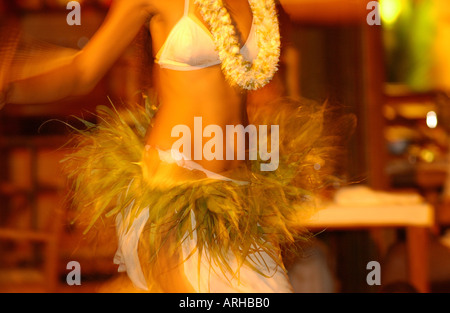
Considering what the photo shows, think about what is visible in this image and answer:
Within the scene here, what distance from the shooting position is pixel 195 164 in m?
1.51

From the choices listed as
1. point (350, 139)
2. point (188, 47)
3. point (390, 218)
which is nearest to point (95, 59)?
point (188, 47)

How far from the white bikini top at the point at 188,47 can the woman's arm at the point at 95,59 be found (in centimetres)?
8

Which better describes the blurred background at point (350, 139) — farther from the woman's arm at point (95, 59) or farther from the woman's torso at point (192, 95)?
the woman's arm at point (95, 59)

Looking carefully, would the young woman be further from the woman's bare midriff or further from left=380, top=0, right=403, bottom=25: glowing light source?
left=380, top=0, right=403, bottom=25: glowing light source

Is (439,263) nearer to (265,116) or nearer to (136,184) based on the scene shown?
(265,116)

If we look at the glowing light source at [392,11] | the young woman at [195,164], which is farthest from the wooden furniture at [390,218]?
the glowing light source at [392,11]

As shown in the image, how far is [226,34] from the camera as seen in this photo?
146cm

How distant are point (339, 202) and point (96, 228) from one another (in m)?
1.57

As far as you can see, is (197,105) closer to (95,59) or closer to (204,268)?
(95,59)

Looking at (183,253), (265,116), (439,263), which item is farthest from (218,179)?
(439,263)

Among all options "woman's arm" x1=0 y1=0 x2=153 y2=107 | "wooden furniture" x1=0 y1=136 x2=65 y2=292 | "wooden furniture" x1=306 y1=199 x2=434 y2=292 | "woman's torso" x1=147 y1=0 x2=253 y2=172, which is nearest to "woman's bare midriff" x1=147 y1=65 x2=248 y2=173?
"woman's torso" x1=147 y1=0 x2=253 y2=172

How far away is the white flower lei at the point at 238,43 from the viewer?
4.80 feet

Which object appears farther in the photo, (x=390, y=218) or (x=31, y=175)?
(x=31, y=175)

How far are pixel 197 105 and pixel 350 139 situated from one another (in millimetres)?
2932
